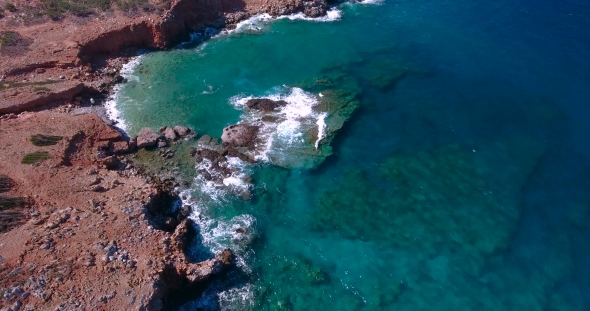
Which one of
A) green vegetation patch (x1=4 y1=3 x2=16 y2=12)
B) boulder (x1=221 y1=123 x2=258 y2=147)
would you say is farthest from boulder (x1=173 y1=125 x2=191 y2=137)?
green vegetation patch (x1=4 y1=3 x2=16 y2=12)

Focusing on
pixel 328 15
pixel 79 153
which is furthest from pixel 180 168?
pixel 328 15

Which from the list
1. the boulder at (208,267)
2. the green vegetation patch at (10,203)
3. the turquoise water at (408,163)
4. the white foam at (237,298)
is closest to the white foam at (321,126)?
the turquoise water at (408,163)

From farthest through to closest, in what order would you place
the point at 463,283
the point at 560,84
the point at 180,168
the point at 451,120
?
the point at 560,84
the point at 451,120
the point at 180,168
the point at 463,283

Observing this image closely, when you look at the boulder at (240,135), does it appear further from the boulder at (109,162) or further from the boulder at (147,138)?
the boulder at (109,162)

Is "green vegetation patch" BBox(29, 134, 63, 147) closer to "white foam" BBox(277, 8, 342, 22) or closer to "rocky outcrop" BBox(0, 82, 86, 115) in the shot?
"rocky outcrop" BBox(0, 82, 86, 115)

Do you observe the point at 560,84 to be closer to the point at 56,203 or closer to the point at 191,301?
the point at 191,301

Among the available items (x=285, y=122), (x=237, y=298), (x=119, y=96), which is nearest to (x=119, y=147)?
(x=119, y=96)
